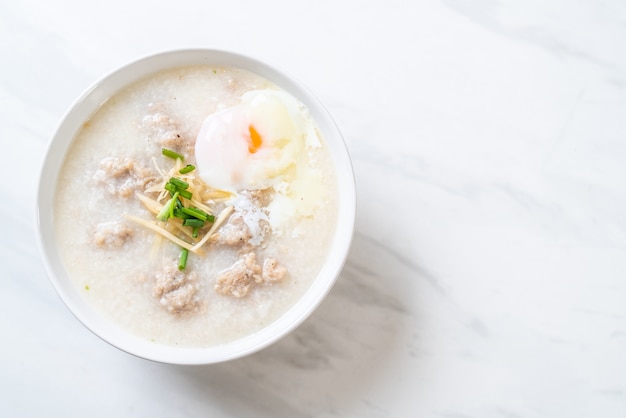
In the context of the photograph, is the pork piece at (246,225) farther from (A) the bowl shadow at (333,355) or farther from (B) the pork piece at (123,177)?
(A) the bowl shadow at (333,355)

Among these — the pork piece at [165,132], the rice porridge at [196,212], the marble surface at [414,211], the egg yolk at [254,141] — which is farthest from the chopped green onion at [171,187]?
the marble surface at [414,211]

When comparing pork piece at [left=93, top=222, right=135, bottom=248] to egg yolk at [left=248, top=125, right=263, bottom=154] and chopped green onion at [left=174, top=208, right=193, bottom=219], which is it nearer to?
chopped green onion at [left=174, top=208, right=193, bottom=219]

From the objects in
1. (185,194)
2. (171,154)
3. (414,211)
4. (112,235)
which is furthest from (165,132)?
(414,211)

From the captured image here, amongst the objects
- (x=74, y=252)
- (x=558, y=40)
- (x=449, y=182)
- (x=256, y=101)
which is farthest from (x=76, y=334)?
(x=558, y=40)

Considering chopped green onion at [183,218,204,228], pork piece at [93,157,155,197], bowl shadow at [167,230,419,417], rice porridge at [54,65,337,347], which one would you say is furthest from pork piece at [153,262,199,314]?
bowl shadow at [167,230,419,417]

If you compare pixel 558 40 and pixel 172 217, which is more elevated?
pixel 558 40

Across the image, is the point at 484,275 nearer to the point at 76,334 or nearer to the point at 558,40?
the point at 558,40

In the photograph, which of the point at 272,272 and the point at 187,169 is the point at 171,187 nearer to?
the point at 187,169

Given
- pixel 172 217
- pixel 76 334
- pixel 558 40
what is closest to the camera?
pixel 172 217
